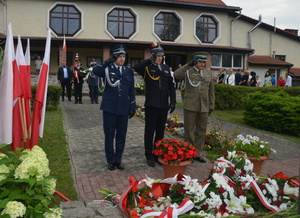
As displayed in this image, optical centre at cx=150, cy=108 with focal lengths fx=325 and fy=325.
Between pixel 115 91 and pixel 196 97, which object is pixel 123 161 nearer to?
pixel 115 91

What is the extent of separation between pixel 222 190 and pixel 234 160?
0.90 metres

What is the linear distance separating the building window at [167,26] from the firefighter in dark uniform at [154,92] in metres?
20.5

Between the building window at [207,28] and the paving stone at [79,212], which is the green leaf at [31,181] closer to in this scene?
the paving stone at [79,212]

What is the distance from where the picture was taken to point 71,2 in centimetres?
2362

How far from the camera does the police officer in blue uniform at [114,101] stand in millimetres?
5473

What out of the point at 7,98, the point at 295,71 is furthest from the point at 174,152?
the point at 295,71

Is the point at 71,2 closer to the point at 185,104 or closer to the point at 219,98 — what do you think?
the point at 219,98

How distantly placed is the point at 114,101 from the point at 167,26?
70.3 ft

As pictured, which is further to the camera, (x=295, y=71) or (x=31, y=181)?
(x=295, y=71)

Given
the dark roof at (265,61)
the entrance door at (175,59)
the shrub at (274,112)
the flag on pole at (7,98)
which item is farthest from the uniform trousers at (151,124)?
the dark roof at (265,61)

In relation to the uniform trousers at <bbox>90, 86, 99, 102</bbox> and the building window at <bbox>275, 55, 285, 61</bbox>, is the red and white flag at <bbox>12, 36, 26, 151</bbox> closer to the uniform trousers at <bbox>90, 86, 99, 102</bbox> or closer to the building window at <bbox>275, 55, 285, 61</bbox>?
the uniform trousers at <bbox>90, 86, 99, 102</bbox>

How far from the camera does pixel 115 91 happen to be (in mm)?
5543

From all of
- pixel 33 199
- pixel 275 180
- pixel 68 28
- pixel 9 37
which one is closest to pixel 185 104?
pixel 275 180

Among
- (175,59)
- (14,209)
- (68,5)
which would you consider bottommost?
(14,209)
